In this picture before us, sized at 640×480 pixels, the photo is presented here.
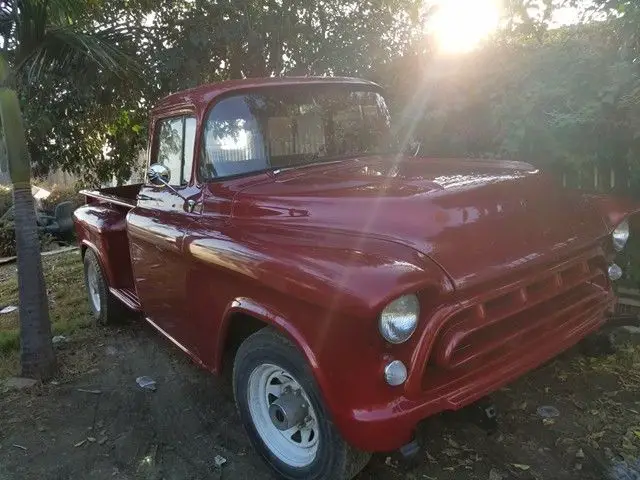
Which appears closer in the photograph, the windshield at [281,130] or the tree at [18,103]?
the windshield at [281,130]

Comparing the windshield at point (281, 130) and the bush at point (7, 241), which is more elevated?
the windshield at point (281, 130)

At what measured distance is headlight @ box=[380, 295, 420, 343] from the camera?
A: 2.06m

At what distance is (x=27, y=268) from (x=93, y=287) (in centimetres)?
145

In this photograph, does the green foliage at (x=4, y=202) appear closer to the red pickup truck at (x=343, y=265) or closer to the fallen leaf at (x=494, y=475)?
the red pickup truck at (x=343, y=265)

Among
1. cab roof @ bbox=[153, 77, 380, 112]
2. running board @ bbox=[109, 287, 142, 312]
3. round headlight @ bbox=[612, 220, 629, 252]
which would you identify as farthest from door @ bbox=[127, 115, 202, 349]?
round headlight @ bbox=[612, 220, 629, 252]

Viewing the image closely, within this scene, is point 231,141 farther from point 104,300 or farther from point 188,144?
point 104,300

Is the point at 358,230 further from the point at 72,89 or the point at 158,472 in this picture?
the point at 72,89

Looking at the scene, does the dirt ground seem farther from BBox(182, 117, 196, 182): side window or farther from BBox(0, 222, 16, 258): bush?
BBox(0, 222, 16, 258): bush

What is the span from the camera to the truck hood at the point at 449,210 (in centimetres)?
241

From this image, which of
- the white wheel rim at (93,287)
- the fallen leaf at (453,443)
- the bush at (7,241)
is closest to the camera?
the fallen leaf at (453,443)

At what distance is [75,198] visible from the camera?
15664mm

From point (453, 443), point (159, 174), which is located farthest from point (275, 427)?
point (159, 174)

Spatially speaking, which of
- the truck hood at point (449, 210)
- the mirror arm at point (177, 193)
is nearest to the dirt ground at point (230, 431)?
the truck hood at point (449, 210)

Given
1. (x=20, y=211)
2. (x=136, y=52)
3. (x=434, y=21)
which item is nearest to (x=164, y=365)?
(x=20, y=211)
